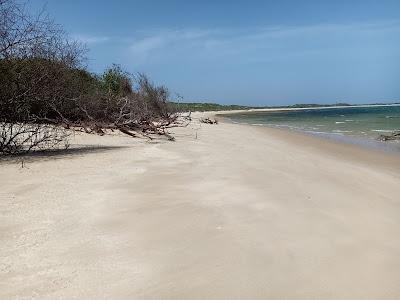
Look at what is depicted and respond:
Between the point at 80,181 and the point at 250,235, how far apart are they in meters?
3.03

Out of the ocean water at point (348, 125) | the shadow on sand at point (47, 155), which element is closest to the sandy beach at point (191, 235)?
the shadow on sand at point (47, 155)

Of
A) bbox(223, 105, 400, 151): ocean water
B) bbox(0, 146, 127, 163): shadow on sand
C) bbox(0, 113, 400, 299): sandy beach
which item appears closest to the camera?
bbox(0, 113, 400, 299): sandy beach

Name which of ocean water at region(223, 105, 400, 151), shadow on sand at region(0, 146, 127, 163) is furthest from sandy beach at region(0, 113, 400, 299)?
ocean water at region(223, 105, 400, 151)

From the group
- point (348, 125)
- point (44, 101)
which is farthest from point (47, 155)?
point (348, 125)

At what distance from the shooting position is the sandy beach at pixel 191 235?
3.08 m

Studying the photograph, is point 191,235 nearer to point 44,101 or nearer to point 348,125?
→ point 44,101

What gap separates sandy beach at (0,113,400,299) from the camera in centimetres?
308

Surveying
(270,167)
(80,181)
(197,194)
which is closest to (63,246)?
(197,194)

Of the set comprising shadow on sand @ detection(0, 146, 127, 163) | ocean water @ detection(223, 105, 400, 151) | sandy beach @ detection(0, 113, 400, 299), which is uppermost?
shadow on sand @ detection(0, 146, 127, 163)

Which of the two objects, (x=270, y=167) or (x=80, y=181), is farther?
(x=270, y=167)

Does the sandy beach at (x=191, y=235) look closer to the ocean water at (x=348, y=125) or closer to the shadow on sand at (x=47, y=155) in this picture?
the shadow on sand at (x=47, y=155)

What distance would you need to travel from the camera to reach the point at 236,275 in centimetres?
322

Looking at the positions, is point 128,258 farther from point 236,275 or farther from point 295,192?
point 295,192

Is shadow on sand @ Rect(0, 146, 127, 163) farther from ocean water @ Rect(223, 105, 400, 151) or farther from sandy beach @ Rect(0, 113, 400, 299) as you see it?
ocean water @ Rect(223, 105, 400, 151)
